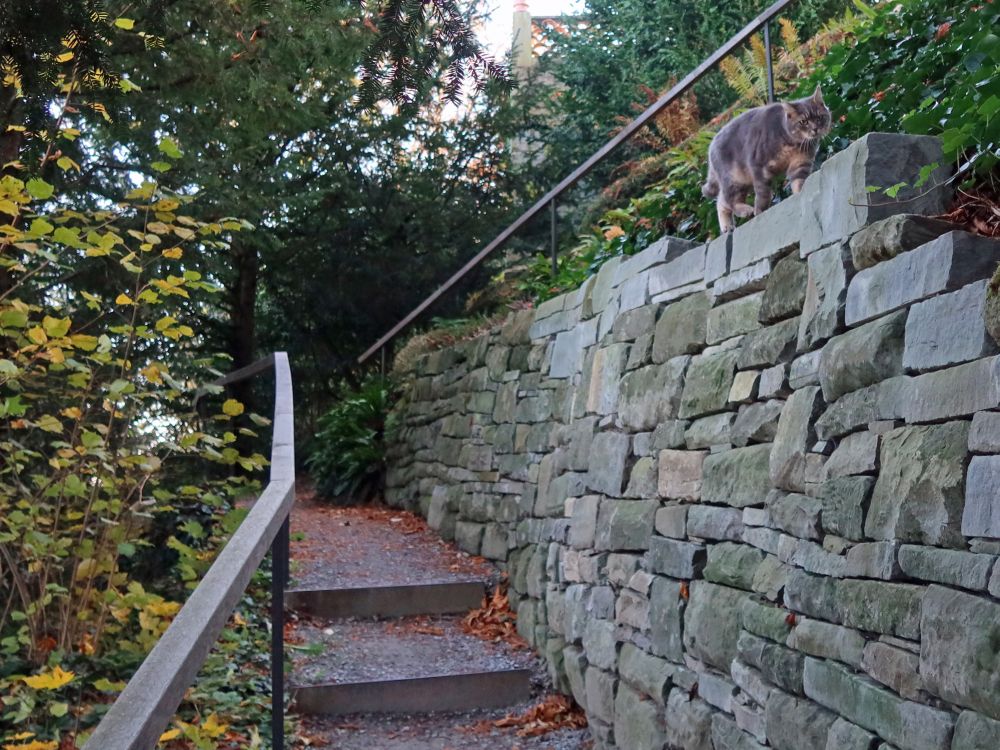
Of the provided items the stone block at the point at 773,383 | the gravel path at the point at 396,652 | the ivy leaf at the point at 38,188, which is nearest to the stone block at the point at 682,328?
the stone block at the point at 773,383

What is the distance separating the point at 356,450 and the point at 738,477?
210 inches

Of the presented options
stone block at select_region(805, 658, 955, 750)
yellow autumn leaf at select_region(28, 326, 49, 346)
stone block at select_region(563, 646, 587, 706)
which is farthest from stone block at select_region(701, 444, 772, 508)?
yellow autumn leaf at select_region(28, 326, 49, 346)

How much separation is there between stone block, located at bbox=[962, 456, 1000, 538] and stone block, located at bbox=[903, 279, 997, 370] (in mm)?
209

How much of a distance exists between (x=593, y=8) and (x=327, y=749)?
9073 mm

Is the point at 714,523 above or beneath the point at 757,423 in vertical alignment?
beneath

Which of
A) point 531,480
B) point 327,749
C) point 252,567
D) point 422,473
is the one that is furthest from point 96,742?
point 422,473

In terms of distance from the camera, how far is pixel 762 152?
10.1 ft

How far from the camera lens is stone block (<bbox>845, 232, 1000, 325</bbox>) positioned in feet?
6.59

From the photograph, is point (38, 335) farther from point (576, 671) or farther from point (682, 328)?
point (576, 671)

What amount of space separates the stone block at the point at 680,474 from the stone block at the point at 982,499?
1.38 meters

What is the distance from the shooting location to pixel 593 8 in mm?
10922

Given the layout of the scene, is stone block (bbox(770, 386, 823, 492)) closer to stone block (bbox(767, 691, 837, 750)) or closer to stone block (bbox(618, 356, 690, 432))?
stone block (bbox(767, 691, 837, 750))

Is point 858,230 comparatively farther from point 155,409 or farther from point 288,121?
point 288,121

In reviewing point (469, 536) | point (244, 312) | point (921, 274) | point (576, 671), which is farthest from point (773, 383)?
point (244, 312)
